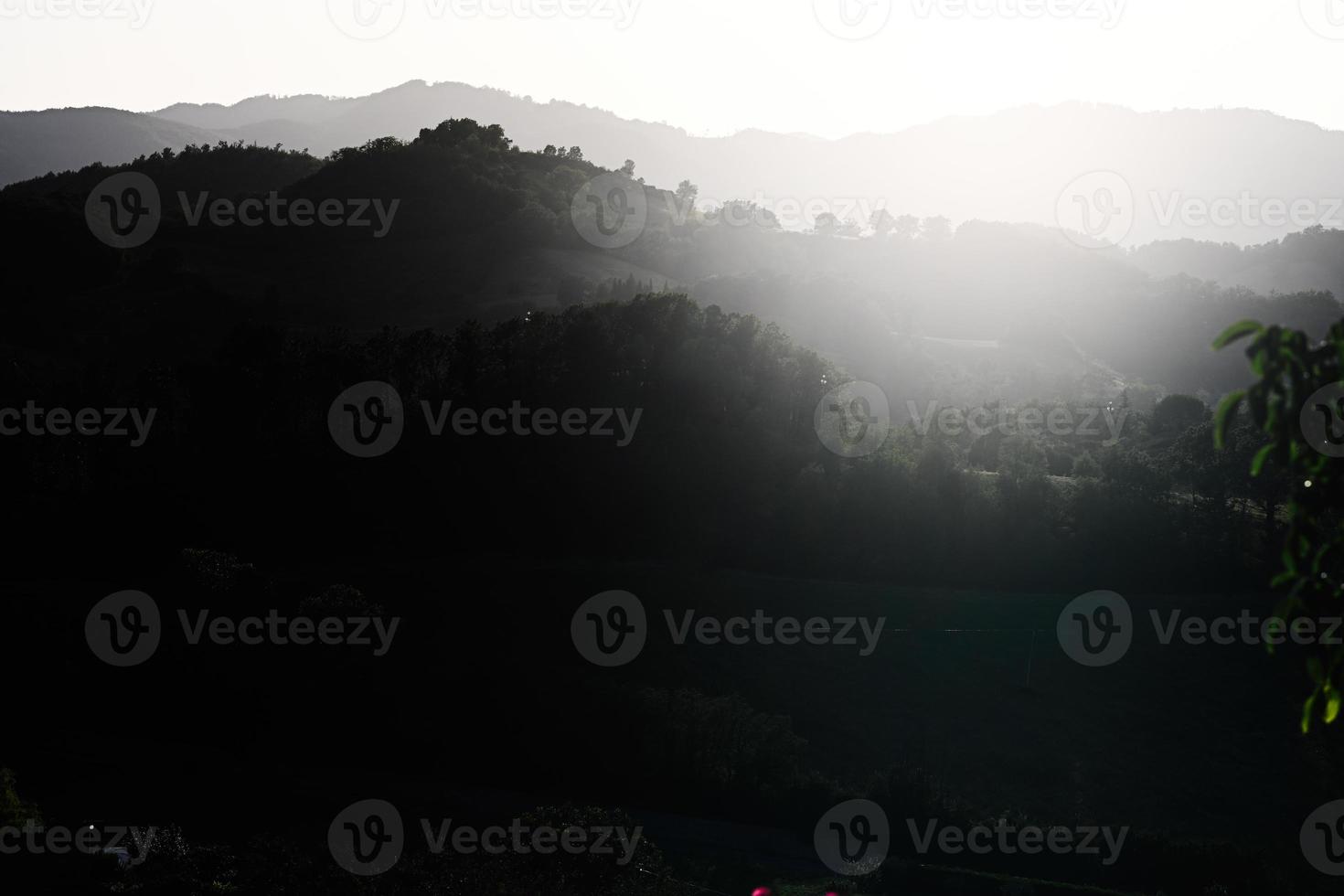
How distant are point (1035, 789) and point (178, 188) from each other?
118 metres

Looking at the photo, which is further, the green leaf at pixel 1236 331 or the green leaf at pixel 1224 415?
the green leaf at pixel 1236 331

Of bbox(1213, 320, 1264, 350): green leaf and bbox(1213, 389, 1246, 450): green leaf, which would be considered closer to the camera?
bbox(1213, 389, 1246, 450): green leaf

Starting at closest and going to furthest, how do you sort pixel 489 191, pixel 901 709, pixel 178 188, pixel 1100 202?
pixel 901 709 < pixel 489 191 < pixel 178 188 < pixel 1100 202

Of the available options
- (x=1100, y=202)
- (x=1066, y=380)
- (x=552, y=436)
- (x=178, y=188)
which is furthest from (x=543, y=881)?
(x=1100, y=202)

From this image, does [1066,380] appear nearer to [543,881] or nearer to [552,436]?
[552,436]

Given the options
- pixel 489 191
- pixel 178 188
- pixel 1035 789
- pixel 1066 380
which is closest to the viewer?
pixel 1035 789

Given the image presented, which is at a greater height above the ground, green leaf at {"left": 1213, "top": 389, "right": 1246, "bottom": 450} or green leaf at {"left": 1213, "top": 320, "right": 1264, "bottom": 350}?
green leaf at {"left": 1213, "top": 320, "right": 1264, "bottom": 350}

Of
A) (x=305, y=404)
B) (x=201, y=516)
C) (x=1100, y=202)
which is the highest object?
(x=1100, y=202)

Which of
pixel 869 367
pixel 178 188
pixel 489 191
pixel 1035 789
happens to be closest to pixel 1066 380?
pixel 869 367

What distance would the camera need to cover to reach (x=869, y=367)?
77750mm

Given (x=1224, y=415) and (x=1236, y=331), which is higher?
(x=1236, y=331)

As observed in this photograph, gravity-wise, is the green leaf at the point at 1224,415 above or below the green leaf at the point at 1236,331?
below

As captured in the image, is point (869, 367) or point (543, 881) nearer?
point (543, 881)

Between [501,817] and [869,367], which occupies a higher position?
[869,367]
